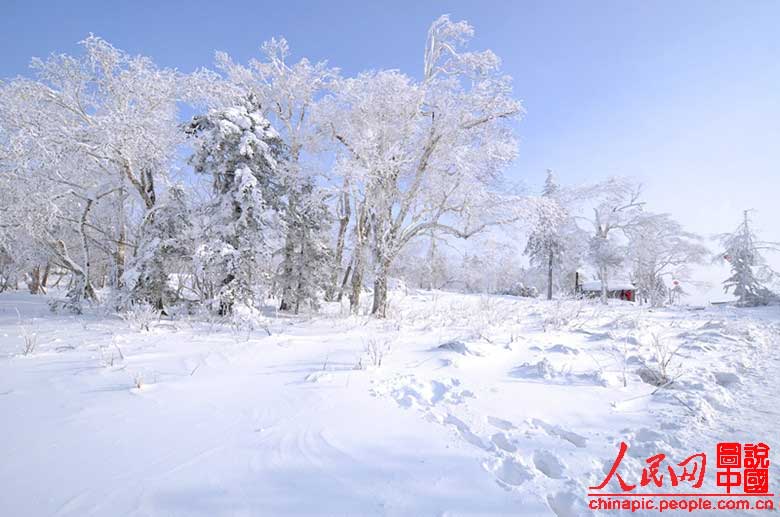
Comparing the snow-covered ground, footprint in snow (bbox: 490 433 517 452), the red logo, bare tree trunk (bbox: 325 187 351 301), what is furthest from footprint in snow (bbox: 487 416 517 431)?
bare tree trunk (bbox: 325 187 351 301)

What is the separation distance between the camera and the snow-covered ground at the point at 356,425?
164cm

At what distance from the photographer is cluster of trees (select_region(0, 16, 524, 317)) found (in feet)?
30.0

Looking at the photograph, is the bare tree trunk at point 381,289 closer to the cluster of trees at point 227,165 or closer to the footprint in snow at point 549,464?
the cluster of trees at point 227,165

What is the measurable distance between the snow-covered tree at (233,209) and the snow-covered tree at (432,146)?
9.79ft

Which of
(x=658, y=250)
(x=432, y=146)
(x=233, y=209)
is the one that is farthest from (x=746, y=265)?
(x=233, y=209)

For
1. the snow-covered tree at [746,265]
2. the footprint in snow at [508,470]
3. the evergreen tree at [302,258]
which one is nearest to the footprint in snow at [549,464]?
the footprint in snow at [508,470]

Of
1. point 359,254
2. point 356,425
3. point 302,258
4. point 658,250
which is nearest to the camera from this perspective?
point 356,425

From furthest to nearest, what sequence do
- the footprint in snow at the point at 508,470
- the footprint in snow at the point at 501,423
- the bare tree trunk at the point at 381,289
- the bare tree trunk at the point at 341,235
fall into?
the bare tree trunk at the point at 341,235, the bare tree trunk at the point at 381,289, the footprint in snow at the point at 501,423, the footprint in snow at the point at 508,470

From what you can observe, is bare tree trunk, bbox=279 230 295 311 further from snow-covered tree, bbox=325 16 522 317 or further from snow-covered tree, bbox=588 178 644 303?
snow-covered tree, bbox=588 178 644 303

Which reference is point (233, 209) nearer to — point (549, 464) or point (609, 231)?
point (549, 464)

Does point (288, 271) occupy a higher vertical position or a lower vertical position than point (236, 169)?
lower

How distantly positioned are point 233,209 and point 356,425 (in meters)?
8.82

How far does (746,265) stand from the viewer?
18266mm

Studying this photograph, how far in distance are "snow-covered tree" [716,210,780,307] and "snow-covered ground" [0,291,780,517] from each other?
20.3 meters
